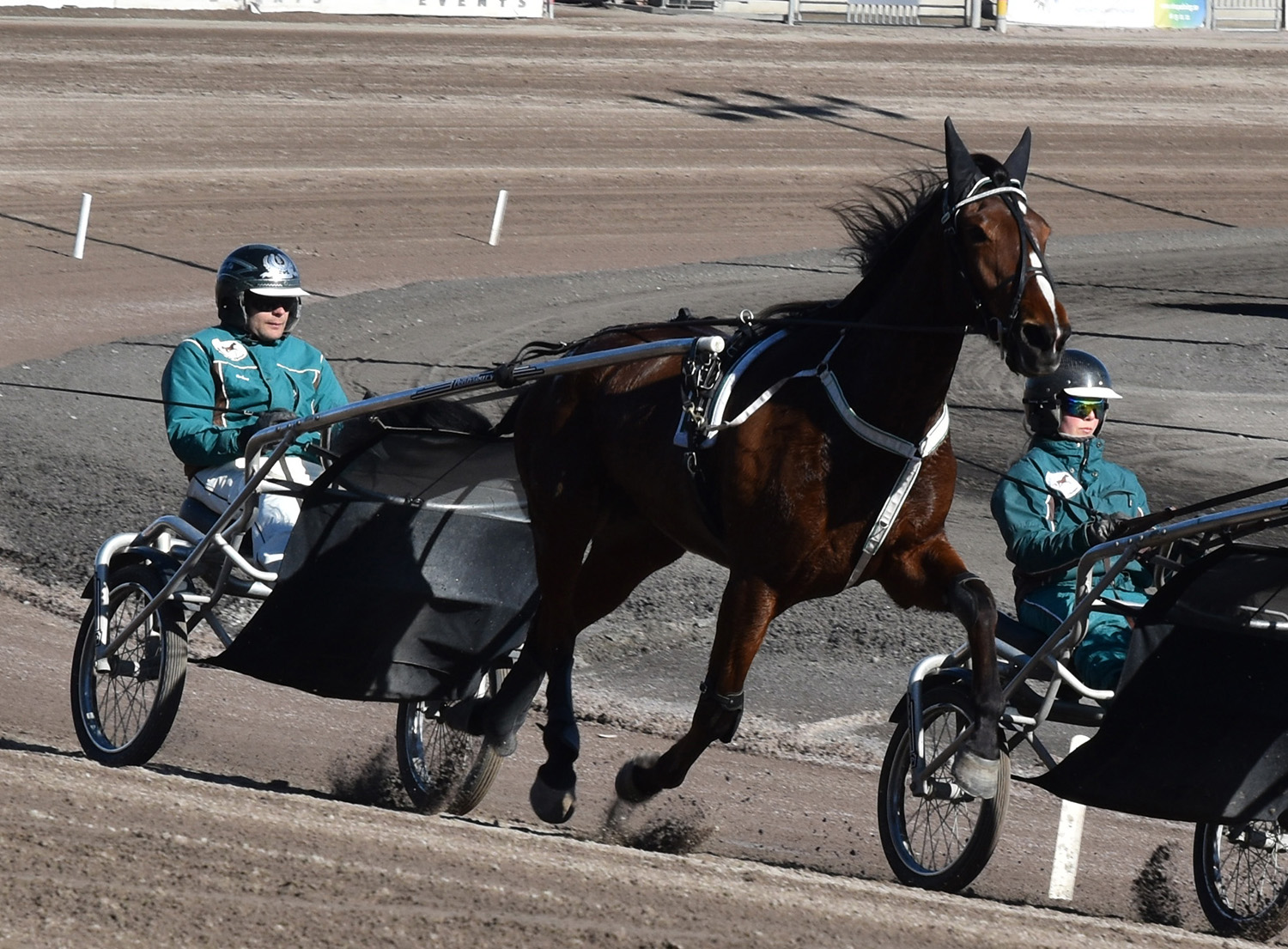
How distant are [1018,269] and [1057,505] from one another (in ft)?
3.85

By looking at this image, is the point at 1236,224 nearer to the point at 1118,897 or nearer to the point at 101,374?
the point at 101,374

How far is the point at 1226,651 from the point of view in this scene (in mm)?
4812

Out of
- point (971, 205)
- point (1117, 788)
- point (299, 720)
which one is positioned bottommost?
point (299, 720)

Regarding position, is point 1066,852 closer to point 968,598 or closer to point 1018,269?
point 968,598

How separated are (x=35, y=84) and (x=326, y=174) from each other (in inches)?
198

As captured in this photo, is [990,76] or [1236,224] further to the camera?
[990,76]

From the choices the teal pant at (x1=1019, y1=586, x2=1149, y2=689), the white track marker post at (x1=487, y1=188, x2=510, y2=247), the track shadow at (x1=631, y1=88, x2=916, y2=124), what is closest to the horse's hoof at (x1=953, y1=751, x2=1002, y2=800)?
Answer: the teal pant at (x1=1019, y1=586, x2=1149, y2=689)

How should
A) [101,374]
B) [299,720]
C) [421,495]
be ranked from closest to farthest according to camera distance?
1. [421,495]
2. [299,720]
3. [101,374]

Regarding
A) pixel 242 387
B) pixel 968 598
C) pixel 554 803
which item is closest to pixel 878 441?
pixel 968 598

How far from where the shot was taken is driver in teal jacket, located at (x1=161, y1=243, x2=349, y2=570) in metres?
6.38

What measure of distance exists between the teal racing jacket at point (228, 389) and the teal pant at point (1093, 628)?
2564 mm

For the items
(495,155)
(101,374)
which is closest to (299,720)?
(101,374)

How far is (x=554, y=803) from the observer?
226 inches

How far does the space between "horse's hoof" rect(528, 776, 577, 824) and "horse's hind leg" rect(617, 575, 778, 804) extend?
0.59ft
